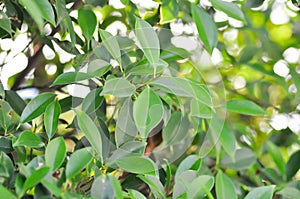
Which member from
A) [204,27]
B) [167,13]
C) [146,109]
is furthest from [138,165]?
[167,13]

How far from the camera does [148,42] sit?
1.52ft

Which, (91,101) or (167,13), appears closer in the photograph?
(91,101)

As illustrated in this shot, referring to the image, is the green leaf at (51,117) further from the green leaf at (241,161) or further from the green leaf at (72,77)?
the green leaf at (241,161)

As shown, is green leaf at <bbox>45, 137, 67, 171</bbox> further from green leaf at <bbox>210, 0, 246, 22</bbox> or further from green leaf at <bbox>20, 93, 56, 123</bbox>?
green leaf at <bbox>210, 0, 246, 22</bbox>

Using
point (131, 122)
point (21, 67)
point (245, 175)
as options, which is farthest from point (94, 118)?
point (245, 175)

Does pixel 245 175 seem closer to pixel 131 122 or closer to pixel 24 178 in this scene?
pixel 131 122

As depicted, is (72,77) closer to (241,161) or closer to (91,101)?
(91,101)

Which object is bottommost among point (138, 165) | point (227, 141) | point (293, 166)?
point (293, 166)

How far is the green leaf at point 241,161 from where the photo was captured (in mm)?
764

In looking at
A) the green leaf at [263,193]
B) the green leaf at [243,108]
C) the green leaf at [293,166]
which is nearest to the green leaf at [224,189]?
the green leaf at [263,193]

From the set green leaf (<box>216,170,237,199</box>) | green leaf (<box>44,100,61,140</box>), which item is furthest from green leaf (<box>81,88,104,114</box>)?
green leaf (<box>216,170,237,199</box>)

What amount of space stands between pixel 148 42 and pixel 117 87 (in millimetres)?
52

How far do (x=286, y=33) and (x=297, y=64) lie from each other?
10 cm

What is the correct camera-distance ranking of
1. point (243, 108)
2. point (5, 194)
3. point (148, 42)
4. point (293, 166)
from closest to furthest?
point (5, 194)
point (148, 42)
point (243, 108)
point (293, 166)
